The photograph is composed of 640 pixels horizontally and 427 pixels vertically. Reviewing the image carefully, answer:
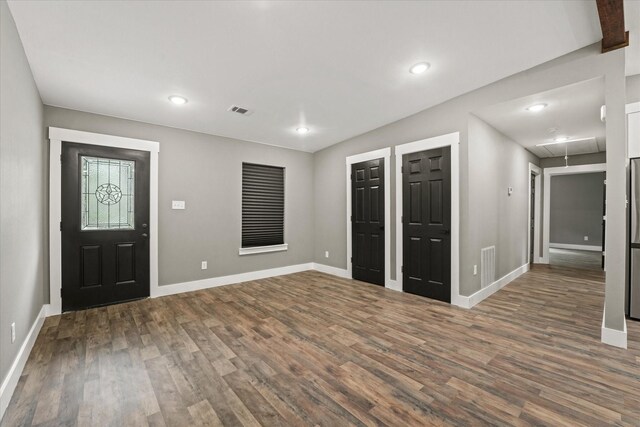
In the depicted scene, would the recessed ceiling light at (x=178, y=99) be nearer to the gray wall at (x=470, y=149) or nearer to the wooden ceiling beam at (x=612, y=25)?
the gray wall at (x=470, y=149)

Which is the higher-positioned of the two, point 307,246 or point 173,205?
point 173,205

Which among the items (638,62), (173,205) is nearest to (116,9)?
(173,205)

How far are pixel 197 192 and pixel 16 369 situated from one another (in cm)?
293

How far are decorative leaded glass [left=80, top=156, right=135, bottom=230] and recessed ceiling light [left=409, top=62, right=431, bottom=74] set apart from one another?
3.90 m

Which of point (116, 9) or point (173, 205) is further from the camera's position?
point (173, 205)

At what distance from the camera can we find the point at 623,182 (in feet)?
7.97

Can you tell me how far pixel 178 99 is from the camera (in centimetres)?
332

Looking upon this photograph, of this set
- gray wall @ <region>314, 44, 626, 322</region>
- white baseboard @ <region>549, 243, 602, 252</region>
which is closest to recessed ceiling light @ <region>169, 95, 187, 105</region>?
gray wall @ <region>314, 44, 626, 322</region>

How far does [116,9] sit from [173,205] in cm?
284

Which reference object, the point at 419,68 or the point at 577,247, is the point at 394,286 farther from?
the point at 577,247

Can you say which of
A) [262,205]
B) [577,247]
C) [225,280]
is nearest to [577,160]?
[577,247]

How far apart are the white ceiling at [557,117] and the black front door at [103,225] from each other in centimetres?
487

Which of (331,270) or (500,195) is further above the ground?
(500,195)

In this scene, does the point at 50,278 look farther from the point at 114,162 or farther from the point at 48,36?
the point at 48,36
